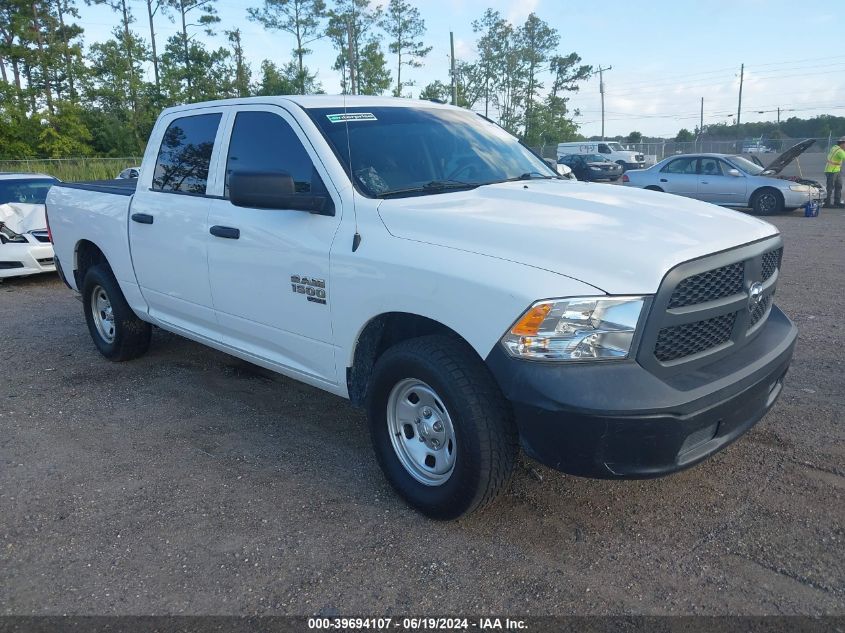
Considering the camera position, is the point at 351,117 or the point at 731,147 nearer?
the point at 351,117

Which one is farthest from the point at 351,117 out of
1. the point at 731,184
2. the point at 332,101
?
the point at 731,184

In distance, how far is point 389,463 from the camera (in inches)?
132

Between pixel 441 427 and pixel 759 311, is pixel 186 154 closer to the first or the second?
pixel 441 427

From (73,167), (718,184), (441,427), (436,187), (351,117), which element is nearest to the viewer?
(441,427)

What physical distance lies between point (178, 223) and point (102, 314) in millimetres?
2004

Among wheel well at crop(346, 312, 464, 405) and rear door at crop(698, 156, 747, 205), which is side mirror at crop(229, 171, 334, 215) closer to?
wheel well at crop(346, 312, 464, 405)

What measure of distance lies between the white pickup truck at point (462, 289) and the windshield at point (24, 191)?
23.2 ft

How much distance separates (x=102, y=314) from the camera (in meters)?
5.93

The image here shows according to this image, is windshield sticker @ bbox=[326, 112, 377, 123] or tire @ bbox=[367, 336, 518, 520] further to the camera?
windshield sticker @ bbox=[326, 112, 377, 123]

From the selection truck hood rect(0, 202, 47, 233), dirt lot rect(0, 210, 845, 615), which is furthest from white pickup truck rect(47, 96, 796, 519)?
truck hood rect(0, 202, 47, 233)

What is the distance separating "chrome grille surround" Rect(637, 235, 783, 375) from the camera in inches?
102

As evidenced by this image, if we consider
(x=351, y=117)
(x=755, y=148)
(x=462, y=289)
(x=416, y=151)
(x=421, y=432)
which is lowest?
(x=421, y=432)

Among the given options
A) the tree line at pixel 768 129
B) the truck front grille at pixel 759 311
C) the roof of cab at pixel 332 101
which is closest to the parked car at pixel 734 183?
the roof of cab at pixel 332 101

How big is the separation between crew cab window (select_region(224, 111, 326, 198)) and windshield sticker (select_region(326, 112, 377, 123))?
23 cm
